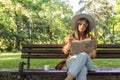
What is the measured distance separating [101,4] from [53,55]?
4404 cm

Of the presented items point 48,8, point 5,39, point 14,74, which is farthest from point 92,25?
point 48,8

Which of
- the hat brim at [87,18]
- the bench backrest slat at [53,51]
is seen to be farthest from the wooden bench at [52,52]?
the hat brim at [87,18]

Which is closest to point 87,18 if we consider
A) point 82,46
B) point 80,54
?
point 82,46

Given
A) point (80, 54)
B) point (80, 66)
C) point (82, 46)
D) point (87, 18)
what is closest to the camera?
point (80, 66)

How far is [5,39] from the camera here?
27625mm

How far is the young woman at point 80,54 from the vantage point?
541 centimetres

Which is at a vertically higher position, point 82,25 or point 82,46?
point 82,25

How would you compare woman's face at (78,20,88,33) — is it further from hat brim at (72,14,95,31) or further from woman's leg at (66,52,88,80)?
woman's leg at (66,52,88,80)

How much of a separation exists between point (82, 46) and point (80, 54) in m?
0.39

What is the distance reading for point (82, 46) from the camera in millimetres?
Result: 5965

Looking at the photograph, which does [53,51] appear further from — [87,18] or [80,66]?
[80,66]

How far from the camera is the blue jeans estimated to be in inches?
212

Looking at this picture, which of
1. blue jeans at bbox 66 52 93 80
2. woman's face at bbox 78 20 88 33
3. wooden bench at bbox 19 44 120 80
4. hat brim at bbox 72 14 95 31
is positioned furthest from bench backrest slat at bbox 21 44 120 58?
blue jeans at bbox 66 52 93 80

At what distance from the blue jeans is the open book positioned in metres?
0.27
